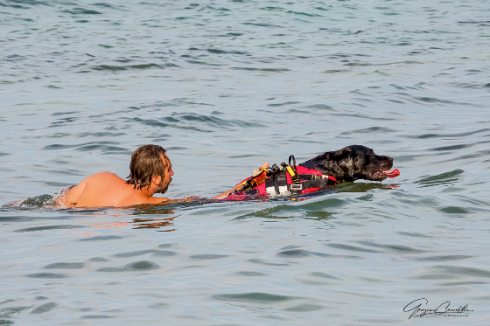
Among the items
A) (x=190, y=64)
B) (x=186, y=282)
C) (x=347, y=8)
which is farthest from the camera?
(x=347, y=8)

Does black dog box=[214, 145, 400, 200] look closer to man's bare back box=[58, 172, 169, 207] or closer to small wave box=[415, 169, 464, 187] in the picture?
small wave box=[415, 169, 464, 187]

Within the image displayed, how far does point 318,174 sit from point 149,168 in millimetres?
2197

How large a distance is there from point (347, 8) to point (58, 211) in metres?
28.1

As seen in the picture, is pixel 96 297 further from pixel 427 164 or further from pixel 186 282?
pixel 427 164

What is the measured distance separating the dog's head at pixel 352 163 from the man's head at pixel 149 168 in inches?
79.7

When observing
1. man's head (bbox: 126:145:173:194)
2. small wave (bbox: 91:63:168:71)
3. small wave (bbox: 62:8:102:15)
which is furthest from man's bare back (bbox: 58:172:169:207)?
small wave (bbox: 62:8:102:15)

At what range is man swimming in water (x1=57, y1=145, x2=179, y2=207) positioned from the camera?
729 cm

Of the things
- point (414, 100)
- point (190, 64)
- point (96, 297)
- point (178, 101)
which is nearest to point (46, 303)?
point (96, 297)

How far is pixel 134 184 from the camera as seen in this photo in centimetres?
739

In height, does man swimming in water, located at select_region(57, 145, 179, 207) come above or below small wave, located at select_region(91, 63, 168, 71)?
below

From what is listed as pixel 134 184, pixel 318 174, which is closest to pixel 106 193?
pixel 134 184

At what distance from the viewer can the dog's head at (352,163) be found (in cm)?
852

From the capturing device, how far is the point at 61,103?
16.2m

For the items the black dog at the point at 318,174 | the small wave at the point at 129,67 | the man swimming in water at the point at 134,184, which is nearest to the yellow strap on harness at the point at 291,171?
the black dog at the point at 318,174
